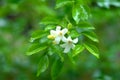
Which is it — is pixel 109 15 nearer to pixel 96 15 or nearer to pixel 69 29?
pixel 96 15

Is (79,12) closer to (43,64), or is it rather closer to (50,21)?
(50,21)

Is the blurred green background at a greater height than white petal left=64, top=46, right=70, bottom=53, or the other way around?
white petal left=64, top=46, right=70, bottom=53

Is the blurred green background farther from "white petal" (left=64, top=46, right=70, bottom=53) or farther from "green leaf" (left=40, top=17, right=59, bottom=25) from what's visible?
"white petal" (left=64, top=46, right=70, bottom=53)

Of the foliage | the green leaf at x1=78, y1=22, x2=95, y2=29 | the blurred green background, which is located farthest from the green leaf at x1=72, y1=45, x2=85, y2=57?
the blurred green background

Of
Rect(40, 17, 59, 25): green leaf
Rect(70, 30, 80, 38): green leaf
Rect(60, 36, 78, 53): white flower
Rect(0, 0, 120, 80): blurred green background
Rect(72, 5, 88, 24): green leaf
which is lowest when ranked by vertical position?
Rect(0, 0, 120, 80): blurred green background

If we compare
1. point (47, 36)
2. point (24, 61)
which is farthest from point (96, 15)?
point (47, 36)

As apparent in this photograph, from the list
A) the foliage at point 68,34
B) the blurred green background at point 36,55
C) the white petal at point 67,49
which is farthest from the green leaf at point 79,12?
the blurred green background at point 36,55

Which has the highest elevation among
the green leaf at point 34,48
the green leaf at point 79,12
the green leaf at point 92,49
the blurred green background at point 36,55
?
the green leaf at point 79,12

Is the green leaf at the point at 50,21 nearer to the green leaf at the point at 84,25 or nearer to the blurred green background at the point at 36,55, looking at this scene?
the green leaf at the point at 84,25
